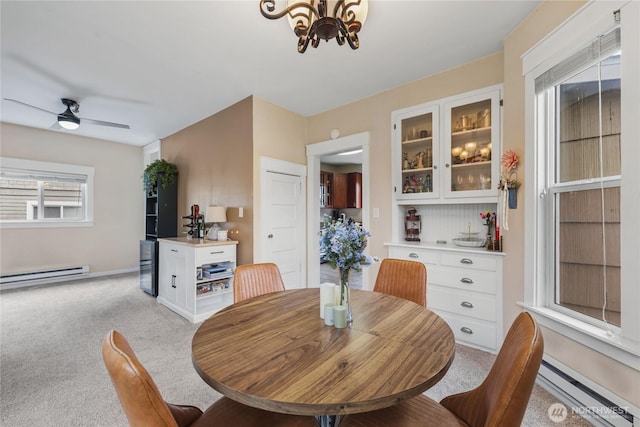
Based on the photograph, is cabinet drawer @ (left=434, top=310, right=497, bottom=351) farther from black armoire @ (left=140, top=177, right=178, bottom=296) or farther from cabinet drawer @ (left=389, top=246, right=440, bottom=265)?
black armoire @ (left=140, top=177, right=178, bottom=296)

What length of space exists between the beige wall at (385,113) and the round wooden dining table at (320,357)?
6.29 feet

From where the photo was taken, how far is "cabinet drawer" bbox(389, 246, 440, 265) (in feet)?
8.90

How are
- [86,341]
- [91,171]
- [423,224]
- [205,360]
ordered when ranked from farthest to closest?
[91,171]
[423,224]
[86,341]
[205,360]

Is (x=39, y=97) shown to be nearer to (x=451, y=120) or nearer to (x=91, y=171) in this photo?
(x=91, y=171)

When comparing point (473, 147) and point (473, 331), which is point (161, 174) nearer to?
point (473, 147)

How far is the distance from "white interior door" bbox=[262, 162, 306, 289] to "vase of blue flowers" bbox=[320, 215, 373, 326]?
2326 millimetres

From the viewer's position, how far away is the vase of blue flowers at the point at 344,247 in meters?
1.22

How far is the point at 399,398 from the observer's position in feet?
2.52

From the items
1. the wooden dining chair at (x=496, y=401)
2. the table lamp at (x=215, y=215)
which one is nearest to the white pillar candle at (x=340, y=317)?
the wooden dining chair at (x=496, y=401)

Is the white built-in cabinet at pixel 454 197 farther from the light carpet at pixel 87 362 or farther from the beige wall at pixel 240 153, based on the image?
the beige wall at pixel 240 153

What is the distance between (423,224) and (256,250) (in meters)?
2.07

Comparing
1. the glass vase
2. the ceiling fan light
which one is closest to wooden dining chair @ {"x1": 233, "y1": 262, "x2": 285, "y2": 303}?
the glass vase

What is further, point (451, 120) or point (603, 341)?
point (451, 120)

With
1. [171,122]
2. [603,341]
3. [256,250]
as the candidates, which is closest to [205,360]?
[603,341]
